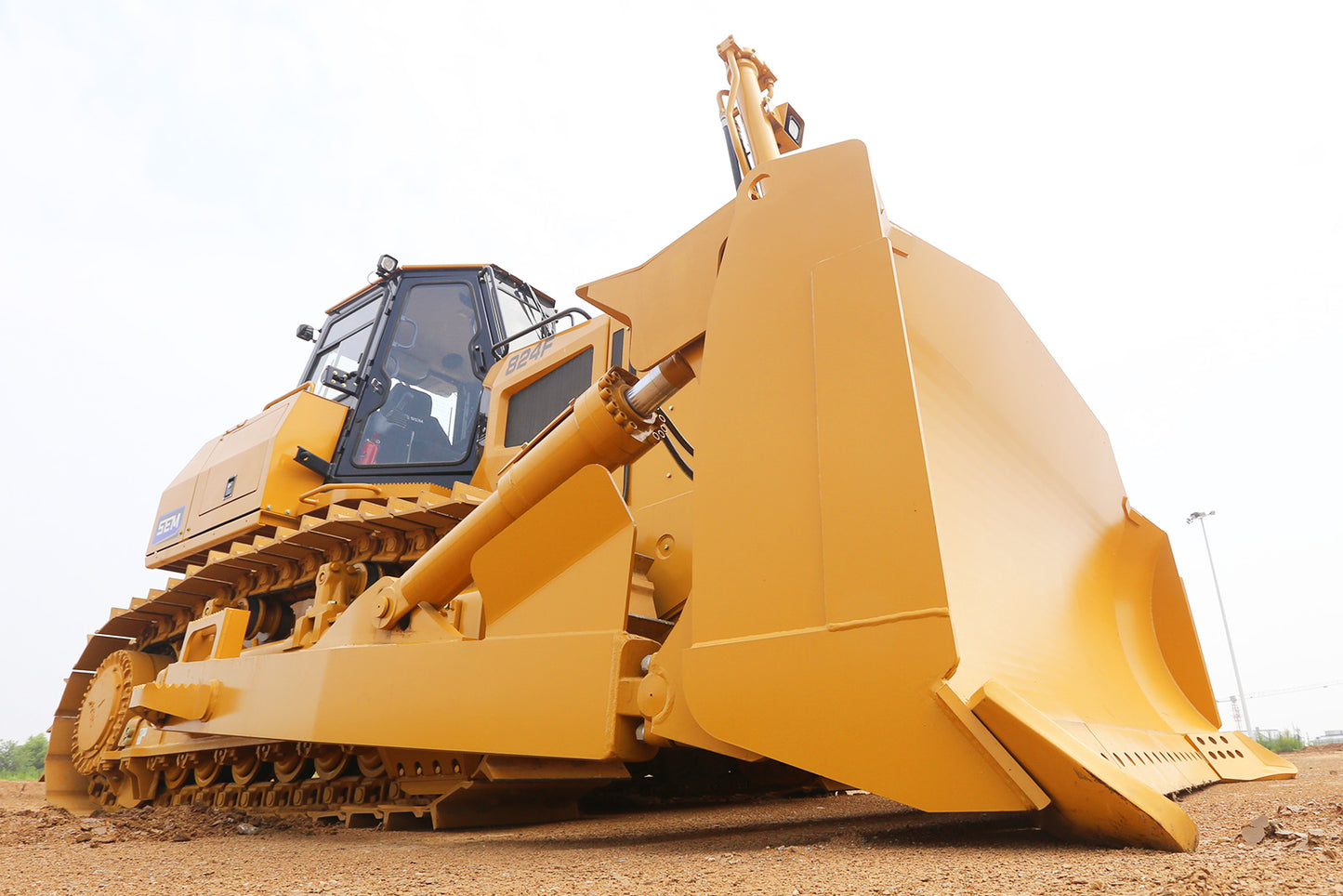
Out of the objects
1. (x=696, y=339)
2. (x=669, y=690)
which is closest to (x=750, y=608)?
(x=669, y=690)

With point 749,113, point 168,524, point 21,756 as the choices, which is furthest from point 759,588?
point 21,756

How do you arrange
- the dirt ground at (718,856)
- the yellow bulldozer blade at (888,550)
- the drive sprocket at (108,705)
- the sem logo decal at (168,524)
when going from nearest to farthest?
the dirt ground at (718,856), the yellow bulldozer blade at (888,550), the drive sprocket at (108,705), the sem logo decal at (168,524)

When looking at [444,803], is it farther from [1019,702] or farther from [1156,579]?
[1156,579]

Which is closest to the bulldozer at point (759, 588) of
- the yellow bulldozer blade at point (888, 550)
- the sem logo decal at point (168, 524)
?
the yellow bulldozer blade at point (888, 550)

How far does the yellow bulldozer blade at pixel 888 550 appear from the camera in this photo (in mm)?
1631

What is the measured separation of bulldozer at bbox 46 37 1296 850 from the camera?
5.78ft

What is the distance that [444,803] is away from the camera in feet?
10.3

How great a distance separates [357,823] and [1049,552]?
3.00 metres

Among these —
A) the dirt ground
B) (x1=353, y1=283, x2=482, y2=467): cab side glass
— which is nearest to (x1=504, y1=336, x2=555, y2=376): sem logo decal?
(x1=353, y1=283, x2=482, y2=467): cab side glass

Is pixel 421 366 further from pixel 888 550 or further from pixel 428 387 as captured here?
pixel 888 550

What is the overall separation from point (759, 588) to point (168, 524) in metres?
5.74

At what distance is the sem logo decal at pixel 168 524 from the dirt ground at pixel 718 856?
104 inches

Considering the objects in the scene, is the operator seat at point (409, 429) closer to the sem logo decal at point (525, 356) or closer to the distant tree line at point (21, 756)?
the sem logo decal at point (525, 356)

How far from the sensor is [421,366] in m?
5.65
